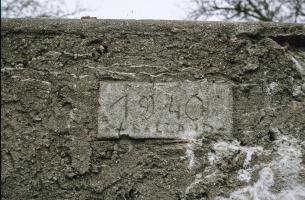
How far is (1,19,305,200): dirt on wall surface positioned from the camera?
2.17 metres

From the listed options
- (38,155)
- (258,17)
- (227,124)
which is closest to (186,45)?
(227,124)

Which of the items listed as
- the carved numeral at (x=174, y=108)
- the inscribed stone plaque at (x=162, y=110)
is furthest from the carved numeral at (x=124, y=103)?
the carved numeral at (x=174, y=108)

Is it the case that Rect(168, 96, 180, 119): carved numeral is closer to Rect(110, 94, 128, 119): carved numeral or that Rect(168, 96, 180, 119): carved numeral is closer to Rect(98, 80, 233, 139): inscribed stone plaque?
Rect(98, 80, 233, 139): inscribed stone plaque

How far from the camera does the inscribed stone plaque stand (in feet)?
7.20

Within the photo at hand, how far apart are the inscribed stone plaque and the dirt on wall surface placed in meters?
0.03

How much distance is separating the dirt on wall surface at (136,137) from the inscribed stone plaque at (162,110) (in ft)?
0.09

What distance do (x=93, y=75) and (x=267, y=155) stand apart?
3.04ft

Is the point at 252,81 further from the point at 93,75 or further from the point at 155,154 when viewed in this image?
the point at 93,75

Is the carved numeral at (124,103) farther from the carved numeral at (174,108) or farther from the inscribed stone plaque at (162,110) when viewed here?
the carved numeral at (174,108)

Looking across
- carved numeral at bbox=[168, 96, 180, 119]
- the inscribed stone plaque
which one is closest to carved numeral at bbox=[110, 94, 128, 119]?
the inscribed stone plaque

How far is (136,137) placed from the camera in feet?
7.17

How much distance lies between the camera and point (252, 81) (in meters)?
2.27

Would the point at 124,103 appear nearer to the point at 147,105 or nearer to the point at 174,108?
the point at 147,105

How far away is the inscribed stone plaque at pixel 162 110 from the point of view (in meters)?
2.20
